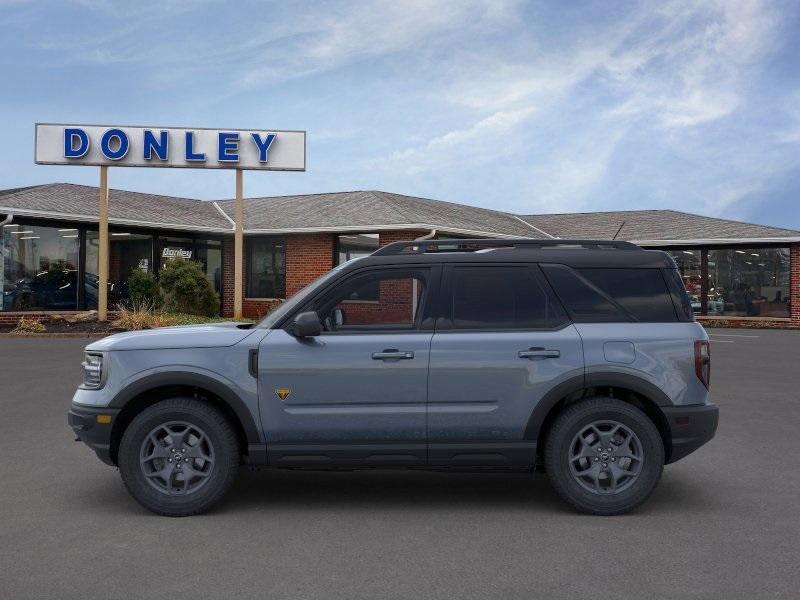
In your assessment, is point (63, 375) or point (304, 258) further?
point (304, 258)

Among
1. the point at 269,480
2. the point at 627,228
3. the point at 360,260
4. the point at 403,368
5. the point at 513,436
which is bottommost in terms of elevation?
the point at 269,480

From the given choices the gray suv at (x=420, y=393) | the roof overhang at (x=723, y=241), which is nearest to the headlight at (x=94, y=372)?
the gray suv at (x=420, y=393)

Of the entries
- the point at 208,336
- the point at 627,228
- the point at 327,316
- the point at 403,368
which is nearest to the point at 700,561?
the point at 403,368

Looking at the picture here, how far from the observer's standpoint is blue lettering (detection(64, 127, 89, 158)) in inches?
979

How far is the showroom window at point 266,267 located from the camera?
2945 cm

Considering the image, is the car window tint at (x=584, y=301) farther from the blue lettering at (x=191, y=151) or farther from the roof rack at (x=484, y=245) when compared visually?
the blue lettering at (x=191, y=151)

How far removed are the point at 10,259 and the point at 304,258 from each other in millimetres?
9051

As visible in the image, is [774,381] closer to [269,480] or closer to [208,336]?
[269,480]

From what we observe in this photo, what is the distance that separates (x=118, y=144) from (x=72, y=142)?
1296mm

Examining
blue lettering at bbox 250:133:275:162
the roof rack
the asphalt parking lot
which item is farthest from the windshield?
blue lettering at bbox 250:133:275:162

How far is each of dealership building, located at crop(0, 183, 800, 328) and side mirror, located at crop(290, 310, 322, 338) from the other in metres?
20.9

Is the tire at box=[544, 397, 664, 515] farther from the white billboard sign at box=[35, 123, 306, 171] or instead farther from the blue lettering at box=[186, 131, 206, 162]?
the blue lettering at box=[186, 131, 206, 162]

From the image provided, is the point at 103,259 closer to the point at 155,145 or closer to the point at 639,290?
the point at 155,145

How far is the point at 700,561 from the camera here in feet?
15.8
